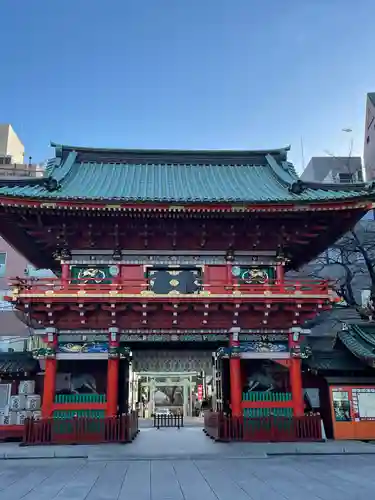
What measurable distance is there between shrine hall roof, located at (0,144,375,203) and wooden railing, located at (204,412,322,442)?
8171mm

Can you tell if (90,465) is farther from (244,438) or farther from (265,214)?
(265,214)

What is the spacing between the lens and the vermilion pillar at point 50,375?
1641 cm

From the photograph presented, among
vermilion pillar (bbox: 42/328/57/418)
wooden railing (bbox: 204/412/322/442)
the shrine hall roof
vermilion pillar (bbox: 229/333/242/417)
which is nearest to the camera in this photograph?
vermilion pillar (bbox: 42/328/57/418)

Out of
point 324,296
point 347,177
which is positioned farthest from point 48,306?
point 347,177

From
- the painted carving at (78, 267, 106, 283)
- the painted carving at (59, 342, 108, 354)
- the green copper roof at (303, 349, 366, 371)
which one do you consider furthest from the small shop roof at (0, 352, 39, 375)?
the green copper roof at (303, 349, 366, 371)

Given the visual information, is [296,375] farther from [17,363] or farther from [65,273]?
[17,363]

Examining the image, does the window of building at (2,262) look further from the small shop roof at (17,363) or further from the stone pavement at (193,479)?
the stone pavement at (193,479)

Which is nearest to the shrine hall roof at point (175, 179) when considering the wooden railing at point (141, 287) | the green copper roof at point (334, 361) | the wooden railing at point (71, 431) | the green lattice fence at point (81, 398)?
the wooden railing at point (141, 287)

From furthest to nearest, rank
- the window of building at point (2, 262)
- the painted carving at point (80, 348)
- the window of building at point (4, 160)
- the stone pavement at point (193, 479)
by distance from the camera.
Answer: the window of building at point (4, 160) < the window of building at point (2, 262) < the painted carving at point (80, 348) < the stone pavement at point (193, 479)

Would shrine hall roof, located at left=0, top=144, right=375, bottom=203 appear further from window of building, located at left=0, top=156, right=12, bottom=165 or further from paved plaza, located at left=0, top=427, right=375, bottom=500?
window of building, located at left=0, top=156, right=12, bottom=165

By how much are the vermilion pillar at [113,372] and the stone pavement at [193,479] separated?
117 inches

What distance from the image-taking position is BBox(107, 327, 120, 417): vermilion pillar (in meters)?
16.6

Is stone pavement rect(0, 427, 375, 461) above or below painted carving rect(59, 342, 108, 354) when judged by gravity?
below

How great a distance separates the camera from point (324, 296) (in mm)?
17188
